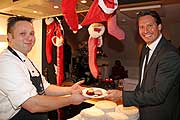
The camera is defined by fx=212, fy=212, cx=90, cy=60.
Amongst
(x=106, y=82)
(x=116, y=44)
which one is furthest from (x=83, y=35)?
(x=106, y=82)

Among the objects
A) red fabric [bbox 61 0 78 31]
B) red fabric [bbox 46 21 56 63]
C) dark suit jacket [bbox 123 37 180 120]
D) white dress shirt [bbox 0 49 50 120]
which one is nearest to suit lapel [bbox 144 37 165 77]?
dark suit jacket [bbox 123 37 180 120]

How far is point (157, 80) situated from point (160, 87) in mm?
49

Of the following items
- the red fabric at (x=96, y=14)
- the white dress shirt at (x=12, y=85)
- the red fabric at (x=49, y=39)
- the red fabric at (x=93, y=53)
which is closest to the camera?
the white dress shirt at (x=12, y=85)

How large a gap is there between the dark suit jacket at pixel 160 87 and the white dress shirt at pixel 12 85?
654 millimetres

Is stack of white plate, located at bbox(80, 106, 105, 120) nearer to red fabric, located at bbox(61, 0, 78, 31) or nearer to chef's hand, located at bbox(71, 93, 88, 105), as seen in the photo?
chef's hand, located at bbox(71, 93, 88, 105)

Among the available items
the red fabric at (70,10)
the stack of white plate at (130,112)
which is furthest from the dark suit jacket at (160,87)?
the red fabric at (70,10)

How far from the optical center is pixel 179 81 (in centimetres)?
142

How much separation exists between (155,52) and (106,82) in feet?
3.79

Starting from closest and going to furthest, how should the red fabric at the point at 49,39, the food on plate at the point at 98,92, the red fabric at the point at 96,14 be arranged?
the red fabric at the point at 96,14, the food on plate at the point at 98,92, the red fabric at the point at 49,39

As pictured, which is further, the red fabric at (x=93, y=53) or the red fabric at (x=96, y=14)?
the red fabric at (x=93, y=53)

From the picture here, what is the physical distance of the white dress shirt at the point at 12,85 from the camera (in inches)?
45.9

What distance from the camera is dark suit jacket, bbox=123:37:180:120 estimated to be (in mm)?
1337

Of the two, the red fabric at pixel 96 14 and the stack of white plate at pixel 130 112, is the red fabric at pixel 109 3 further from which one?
the stack of white plate at pixel 130 112

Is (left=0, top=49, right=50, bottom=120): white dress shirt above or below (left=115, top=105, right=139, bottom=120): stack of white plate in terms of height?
above
